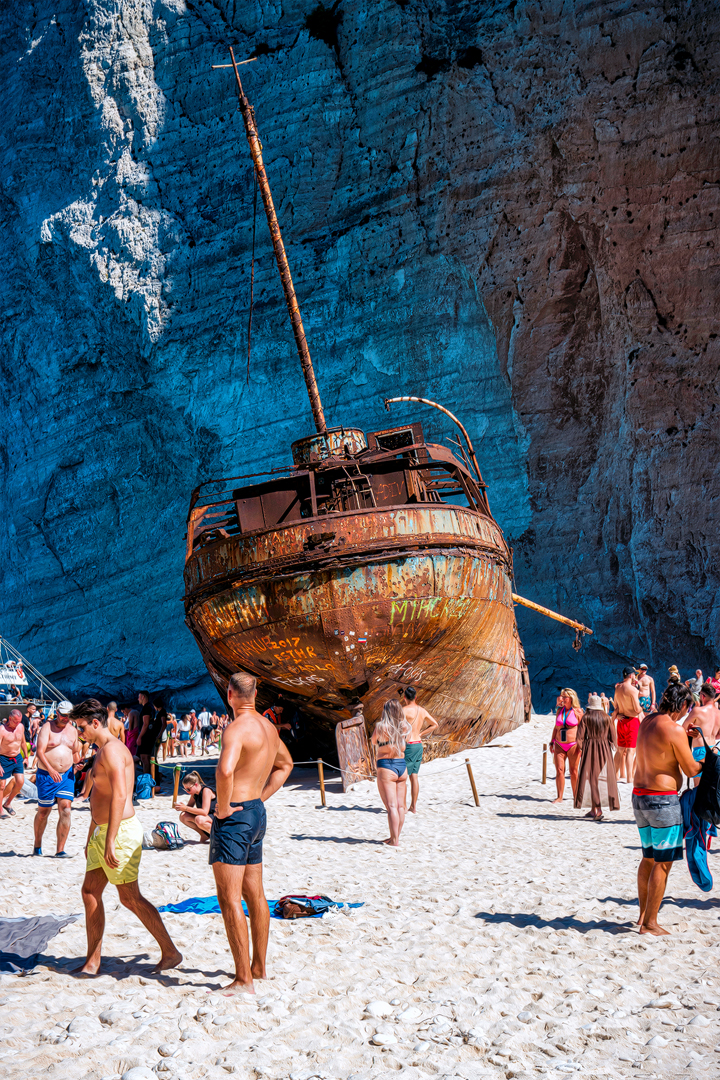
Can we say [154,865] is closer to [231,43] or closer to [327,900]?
[327,900]

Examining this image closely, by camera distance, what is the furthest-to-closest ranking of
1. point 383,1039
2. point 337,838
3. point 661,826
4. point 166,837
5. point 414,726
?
1. point 414,726
2. point 337,838
3. point 166,837
4. point 661,826
5. point 383,1039

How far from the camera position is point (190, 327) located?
91.1ft

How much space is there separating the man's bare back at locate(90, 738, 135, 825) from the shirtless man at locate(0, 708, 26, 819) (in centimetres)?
512

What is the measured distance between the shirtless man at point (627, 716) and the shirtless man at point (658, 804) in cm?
420

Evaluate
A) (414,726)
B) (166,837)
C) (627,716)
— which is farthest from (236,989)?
(627,716)

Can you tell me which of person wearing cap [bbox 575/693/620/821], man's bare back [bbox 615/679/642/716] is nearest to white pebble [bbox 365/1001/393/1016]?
person wearing cap [bbox 575/693/620/821]

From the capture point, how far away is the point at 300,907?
491 centimetres

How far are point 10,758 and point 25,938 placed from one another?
5.31m

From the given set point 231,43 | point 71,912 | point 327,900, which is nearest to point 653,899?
point 327,900

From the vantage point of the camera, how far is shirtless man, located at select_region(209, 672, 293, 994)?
3547mm

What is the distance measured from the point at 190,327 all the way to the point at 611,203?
13.8 metres

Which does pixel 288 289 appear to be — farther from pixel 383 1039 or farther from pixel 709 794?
pixel 383 1039

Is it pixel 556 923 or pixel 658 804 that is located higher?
pixel 658 804

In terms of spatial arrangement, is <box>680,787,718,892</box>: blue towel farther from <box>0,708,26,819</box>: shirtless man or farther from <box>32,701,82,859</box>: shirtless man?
<box>0,708,26,819</box>: shirtless man
